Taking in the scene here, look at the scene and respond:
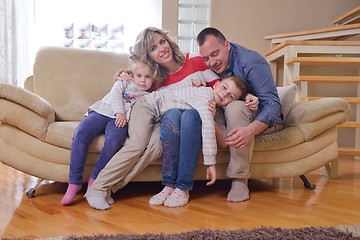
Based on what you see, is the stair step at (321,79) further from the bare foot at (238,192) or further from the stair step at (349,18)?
the bare foot at (238,192)

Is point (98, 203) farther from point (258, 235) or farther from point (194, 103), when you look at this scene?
point (258, 235)

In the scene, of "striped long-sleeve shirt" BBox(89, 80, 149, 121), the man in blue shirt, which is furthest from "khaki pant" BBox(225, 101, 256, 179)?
"striped long-sleeve shirt" BBox(89, 80, 149, 121)

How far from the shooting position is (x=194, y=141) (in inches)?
71.9

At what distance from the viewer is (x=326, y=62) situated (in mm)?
3188

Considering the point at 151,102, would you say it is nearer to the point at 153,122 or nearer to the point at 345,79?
the point at 153,122

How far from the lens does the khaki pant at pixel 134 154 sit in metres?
1.80

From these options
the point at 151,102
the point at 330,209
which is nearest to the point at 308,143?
the point at 330,209

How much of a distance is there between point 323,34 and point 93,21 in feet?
6.39

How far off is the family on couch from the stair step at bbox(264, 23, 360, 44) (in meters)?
1.71

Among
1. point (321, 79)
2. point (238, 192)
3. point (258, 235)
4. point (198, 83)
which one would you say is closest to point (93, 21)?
point (321, 79)

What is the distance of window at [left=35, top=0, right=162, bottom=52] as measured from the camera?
12.1 ft

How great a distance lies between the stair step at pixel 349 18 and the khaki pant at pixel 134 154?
2331 millimetres

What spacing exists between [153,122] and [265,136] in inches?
21.9

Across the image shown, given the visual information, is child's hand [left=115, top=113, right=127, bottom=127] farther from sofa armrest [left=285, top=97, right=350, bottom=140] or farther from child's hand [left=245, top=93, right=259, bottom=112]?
sofa armrest [left=285, top=97, right=350, bottom=140]
